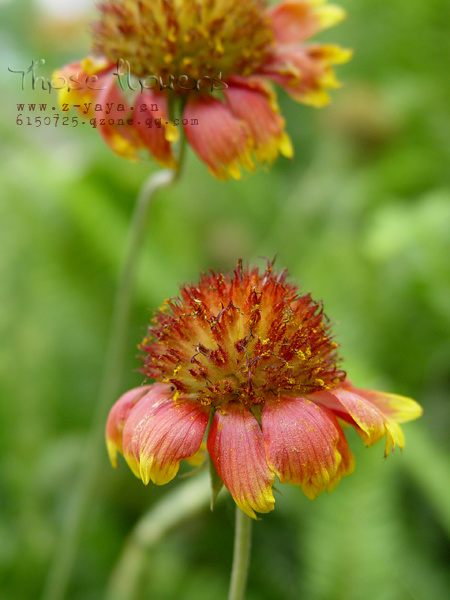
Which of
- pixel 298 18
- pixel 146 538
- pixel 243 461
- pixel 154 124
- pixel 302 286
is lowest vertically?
pixel 146 538

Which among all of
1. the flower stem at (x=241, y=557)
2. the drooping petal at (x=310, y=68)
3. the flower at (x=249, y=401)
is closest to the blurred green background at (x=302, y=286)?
the drooping petal at (x=310, y=68)

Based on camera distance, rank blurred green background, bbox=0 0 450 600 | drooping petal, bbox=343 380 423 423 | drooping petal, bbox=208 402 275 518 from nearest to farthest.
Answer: drooping petal, bbox=208 402 275 518, drooping petal, bbox=343 380 423 423, blurred green background, bbox=0 0 450 600

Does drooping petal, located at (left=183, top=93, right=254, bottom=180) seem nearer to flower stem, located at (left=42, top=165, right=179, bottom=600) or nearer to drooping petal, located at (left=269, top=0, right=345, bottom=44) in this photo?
flower stem, located at (left=42, top=165, right=179, bottom=600)

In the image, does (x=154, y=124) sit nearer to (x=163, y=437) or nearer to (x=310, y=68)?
(x=310, y=68)

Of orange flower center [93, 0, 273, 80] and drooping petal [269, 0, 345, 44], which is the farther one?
drooping petal [269, 0, 345, 44]

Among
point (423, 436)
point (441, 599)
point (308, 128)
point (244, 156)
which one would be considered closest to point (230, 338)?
point (244, 156)

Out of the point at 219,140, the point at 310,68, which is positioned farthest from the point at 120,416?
the point at 310,68

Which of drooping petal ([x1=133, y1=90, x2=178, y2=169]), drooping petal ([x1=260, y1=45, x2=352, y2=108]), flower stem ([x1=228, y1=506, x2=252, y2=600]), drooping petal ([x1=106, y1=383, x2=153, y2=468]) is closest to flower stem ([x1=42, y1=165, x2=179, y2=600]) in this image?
drooping petal ([x1=133, y1=90, x2=178, y2=169])

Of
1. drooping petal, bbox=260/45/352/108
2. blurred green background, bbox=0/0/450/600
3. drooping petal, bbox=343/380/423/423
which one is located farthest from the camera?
blurred green background, bbox=0/0/450/600
